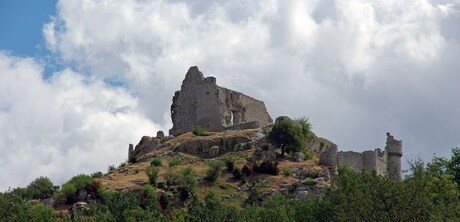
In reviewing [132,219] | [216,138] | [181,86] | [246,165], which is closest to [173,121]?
[181,86]

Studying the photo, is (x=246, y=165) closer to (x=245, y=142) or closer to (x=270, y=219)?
(x=245, y=142)

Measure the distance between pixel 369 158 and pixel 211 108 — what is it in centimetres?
1556

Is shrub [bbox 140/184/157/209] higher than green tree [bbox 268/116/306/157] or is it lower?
lower

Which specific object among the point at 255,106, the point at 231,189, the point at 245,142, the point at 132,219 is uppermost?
the point at 255,106

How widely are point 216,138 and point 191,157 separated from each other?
2.85 meters

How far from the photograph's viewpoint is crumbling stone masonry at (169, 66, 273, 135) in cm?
7806

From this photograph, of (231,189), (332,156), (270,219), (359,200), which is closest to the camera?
(359,200)

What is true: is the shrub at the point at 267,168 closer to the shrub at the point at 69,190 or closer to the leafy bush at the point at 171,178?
the leafy bush at the point at 171,178

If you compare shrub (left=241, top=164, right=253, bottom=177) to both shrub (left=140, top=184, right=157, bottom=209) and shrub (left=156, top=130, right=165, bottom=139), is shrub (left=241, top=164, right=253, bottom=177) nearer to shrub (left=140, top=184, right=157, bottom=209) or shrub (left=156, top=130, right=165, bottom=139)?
shrub (left=140, top=184, right=157, bottom=209)

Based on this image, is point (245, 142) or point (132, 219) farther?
point (245, 142)

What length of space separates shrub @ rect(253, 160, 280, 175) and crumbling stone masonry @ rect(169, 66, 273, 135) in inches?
372

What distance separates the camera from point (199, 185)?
64.5 meters

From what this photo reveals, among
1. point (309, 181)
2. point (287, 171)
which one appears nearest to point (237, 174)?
point (287, 171)

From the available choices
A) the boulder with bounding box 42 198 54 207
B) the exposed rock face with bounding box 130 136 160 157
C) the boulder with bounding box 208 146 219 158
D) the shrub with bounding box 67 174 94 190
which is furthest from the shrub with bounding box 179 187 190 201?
the exposed rock face with bounding box 130 136 160 157
